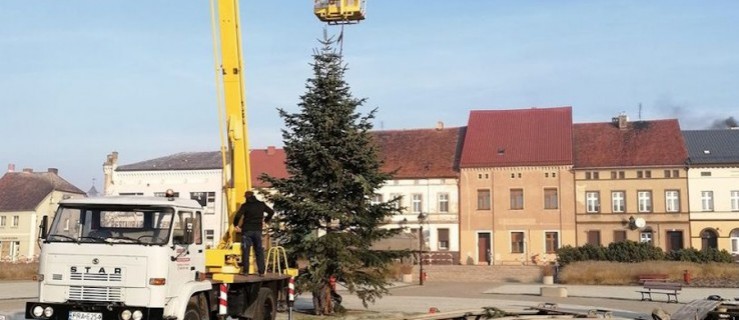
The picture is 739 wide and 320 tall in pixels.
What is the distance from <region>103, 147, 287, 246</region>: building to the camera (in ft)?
206

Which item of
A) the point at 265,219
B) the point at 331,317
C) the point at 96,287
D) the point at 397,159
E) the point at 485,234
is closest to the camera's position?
the point at 96,287

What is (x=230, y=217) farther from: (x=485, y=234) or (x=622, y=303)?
(x=485, y=234)

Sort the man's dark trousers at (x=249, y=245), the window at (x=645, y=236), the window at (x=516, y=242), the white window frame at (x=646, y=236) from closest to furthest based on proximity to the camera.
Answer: the man's dark trousers at (x=249, y=245)
the white window frame at (x=646, y=236)
the window at (x=645, y=236)
the window at (x=516, y=242)

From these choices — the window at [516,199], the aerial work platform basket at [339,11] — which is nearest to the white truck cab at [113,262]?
the aerial work platform basket at [339,11]

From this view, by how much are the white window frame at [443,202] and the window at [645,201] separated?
13754mm

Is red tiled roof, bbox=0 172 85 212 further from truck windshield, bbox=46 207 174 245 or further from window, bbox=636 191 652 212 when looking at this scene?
truck windshield, bbox=46 207 174 245

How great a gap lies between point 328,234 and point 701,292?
1969cm

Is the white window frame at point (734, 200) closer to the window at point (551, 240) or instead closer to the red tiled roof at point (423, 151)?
the window at point (551, 240)

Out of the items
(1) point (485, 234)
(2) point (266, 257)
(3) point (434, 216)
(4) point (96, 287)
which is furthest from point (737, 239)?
(4) point (96, 287)

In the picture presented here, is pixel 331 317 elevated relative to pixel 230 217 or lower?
lower

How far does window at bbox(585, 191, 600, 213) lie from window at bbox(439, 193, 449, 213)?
10.1 meters

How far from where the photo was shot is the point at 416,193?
59469mm

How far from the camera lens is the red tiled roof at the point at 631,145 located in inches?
2189

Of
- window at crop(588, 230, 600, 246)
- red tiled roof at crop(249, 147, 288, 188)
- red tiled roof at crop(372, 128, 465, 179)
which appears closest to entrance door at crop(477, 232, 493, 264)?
red tiled roof at crop(372, 128, 465, 179)
